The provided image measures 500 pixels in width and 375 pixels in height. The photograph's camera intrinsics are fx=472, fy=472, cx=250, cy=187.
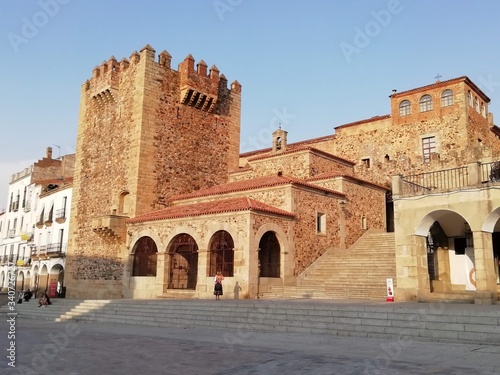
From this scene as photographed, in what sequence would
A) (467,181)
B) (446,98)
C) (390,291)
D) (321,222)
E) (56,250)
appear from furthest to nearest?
(56,250) < (446,98) < (321,222) < (467,181) < (390,291)

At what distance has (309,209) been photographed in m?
22.4

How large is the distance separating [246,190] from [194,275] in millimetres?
5333

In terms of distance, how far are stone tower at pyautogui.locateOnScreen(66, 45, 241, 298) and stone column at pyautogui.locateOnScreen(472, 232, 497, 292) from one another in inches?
676

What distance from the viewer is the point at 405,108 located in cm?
3056

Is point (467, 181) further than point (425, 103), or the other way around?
point (425, 103)

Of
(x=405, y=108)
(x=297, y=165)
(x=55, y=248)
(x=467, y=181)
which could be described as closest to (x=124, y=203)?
(x=297, y=165)

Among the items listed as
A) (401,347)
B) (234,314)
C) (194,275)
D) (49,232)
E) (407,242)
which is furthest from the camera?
(49,232)

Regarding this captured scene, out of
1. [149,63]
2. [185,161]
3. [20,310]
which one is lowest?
[20,310]

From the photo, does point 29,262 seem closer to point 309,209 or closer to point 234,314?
point 309,209

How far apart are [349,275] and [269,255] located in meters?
4.15

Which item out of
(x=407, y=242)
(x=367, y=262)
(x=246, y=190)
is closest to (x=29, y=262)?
(x=246, y=190)

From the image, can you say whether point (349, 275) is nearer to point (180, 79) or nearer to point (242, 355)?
point (242, 355)

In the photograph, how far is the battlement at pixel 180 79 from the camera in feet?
91.9

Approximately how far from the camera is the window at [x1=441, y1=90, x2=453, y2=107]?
28.6 m
